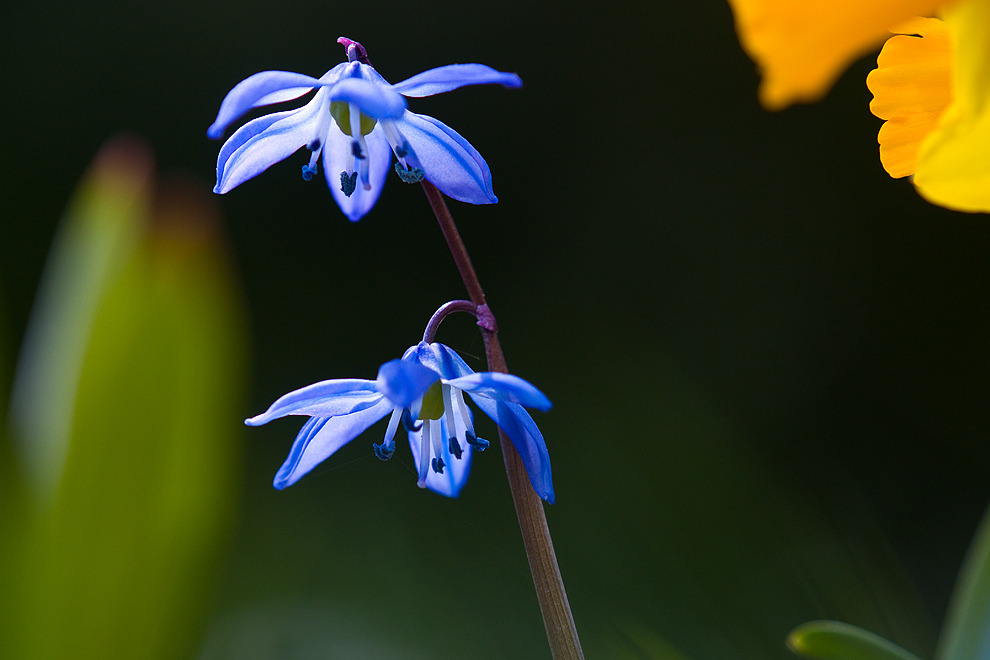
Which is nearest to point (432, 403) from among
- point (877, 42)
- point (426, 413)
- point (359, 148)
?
point (426, 413)

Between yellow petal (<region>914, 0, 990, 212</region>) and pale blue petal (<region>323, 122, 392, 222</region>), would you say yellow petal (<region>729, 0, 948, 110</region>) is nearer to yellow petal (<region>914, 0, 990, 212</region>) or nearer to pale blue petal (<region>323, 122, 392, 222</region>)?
yellow petal (<region>914, 0, 990, 212</region>)

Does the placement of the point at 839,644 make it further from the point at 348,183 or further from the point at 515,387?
the point at 348,183

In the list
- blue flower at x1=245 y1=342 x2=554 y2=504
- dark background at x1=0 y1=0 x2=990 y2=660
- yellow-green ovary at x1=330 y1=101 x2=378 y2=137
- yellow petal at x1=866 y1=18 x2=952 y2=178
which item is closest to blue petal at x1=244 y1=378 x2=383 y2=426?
blue flower at x1=245 y1=342 x2=554 y2=504

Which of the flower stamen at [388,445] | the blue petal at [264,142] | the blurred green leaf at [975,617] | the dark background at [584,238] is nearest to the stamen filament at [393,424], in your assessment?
the flower stamen at [388,445]

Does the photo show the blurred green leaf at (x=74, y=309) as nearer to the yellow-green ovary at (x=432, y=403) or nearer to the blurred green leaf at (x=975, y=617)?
the yellow-green ovary at (x=432, y=403)

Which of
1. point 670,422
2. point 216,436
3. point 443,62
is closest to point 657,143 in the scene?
point 443,62
